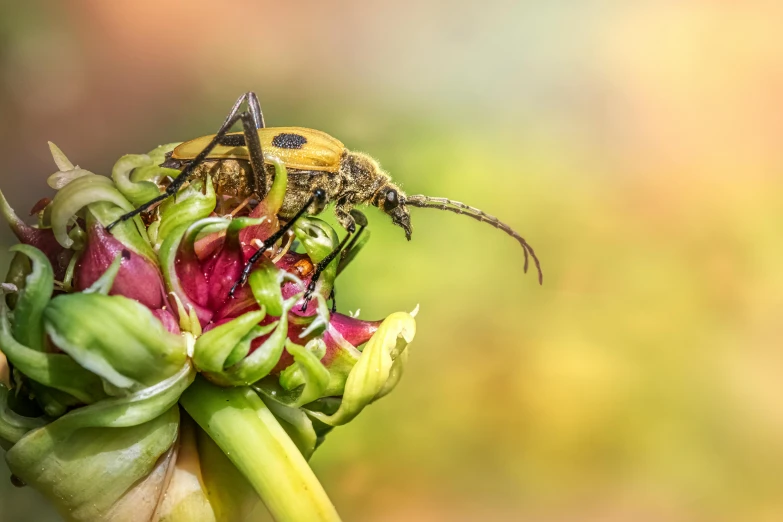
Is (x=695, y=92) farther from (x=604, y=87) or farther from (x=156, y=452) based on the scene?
(x=156, y=452)

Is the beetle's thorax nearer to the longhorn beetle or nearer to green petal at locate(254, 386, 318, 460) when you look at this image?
the longhorn beetle

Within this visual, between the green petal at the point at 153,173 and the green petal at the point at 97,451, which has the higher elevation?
the green petal at the point at 153,173

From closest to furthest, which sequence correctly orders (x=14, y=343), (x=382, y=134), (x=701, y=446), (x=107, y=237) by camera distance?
1. (x=14, y=343)
2. (x=107, y=237)
3. (x=701, y=446)
4. (x=382, y=134)

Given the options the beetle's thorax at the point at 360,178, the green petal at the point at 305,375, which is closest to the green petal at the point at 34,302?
the green petal at the point at 305,375

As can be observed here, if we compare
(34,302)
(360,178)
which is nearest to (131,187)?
(34,302)

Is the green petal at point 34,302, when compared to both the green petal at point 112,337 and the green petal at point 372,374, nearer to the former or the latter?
the green petal at point 112,337

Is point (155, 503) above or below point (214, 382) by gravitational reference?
below

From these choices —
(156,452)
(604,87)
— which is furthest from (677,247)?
(156,452)
